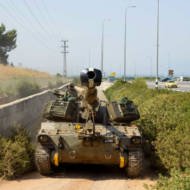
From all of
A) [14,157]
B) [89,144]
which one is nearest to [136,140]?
[89,144]

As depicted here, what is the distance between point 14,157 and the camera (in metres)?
9.97

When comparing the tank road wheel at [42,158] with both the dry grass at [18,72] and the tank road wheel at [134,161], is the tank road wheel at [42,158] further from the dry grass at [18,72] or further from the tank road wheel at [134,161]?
the dry grass at [18,72]

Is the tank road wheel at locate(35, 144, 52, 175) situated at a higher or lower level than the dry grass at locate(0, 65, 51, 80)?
lower

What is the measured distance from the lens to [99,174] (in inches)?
425

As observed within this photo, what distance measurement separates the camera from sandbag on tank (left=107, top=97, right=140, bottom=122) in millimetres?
11070

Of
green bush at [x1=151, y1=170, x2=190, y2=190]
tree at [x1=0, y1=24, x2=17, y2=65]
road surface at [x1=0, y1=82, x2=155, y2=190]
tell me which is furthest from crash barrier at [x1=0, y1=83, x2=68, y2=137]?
tree at [x1=0, y1=24, x2=17, y2=65]

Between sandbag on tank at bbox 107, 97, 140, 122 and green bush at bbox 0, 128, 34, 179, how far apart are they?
6.80ft

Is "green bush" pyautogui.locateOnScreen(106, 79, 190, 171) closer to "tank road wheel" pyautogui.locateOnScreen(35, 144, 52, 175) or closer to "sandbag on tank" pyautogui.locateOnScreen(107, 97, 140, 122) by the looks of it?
"sandbag on tank" pyautogui.locateOnScreen(107, 97, 140, 122)

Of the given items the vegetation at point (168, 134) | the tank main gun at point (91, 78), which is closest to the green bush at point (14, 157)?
the tank main gun at point (91, 78)

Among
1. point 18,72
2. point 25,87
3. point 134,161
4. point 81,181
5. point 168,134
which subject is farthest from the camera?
point 18,72

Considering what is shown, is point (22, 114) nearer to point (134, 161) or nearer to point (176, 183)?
point (134, 161)

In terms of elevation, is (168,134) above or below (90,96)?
below

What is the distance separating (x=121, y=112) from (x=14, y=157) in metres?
2.69

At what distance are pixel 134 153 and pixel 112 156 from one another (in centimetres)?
47
